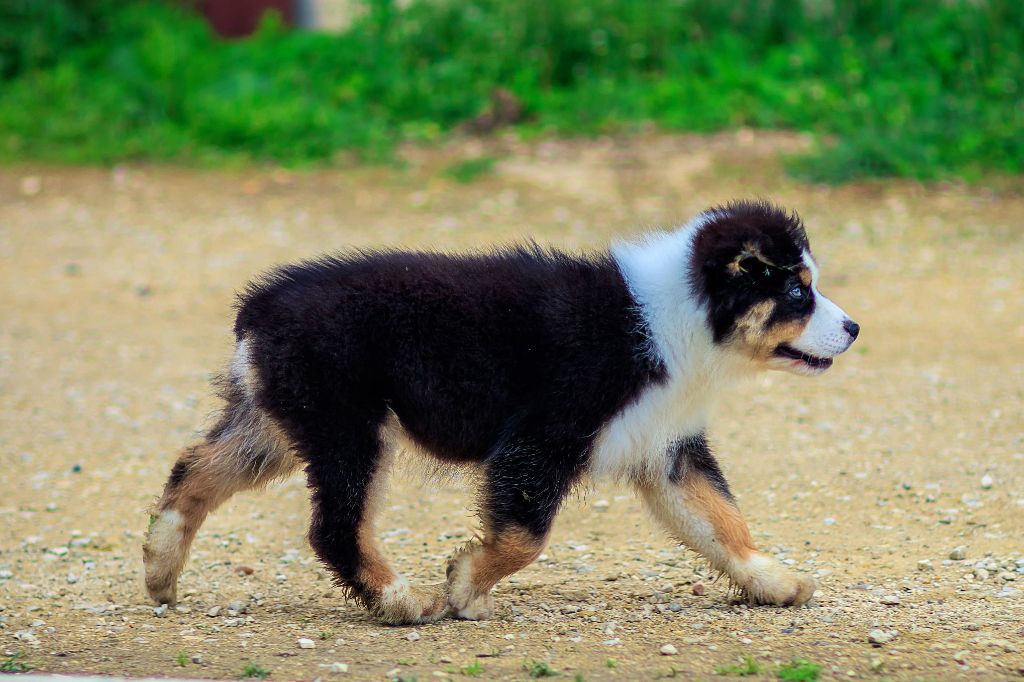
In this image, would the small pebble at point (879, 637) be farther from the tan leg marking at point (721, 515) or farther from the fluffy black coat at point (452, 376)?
the fluffy black coat at point (452, 376)

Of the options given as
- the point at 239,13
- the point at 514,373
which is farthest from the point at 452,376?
the point at 239,13

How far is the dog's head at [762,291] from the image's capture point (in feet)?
16.0

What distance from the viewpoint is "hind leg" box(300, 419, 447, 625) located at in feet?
15.6

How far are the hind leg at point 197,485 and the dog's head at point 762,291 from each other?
5.57 ft

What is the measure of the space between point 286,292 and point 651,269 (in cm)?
133

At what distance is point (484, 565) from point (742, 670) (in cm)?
107

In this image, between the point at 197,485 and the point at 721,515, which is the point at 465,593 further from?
the point at 197,485

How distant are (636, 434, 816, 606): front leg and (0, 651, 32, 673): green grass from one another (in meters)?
2.23

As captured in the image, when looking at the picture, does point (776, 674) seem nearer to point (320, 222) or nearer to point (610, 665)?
point (610, 665)

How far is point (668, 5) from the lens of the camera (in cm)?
1301

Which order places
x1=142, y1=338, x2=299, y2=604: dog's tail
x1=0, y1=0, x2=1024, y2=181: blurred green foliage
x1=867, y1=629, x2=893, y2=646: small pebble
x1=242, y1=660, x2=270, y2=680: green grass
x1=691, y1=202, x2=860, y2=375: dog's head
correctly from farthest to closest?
x1=0, y1=0, x2=1024, y2=181: blurred green foliage < x1=142, y1=338, x2=299, y2=604: dog's tail < x1=691, y1=202, x2=860, y2=375: dog's head < x1=867, y1=629, x2=893, y2=646: small pebble < x1=242, y1=660, x2=270, y2=680: green grass

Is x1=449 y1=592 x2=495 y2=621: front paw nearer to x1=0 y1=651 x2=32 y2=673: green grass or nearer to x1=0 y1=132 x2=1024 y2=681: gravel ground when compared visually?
x1=0 y1=132 x2=1024 y2=681: gravel ground

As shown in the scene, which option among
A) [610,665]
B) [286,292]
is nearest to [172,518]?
[286,292]

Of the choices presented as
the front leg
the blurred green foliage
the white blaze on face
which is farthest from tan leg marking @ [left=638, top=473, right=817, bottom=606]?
the blurred green foliage
